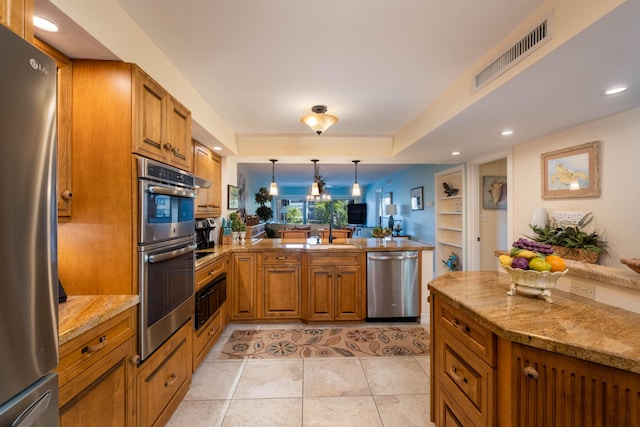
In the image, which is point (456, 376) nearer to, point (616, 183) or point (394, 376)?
point (394, 376)

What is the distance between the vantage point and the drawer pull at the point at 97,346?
108cm

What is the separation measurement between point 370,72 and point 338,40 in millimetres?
470

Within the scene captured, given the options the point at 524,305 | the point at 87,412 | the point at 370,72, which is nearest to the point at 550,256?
the point at 524,305

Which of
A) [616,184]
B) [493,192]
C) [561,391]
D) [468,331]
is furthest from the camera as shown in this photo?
[493,192]

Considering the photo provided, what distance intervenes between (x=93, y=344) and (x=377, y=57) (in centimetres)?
223

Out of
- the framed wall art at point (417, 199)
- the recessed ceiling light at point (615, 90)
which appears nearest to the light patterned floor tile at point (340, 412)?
the recessed ceiling light at point (615, 90)

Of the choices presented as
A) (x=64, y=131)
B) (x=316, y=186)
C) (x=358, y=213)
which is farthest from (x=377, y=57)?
(x=358, y=213)

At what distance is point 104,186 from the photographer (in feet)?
4.46

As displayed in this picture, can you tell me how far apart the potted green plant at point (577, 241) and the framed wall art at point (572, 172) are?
0.83ft

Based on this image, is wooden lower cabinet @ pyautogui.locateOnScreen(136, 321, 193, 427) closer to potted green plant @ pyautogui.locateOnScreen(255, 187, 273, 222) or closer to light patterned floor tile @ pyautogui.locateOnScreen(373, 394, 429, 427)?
light patterned floor tile @ pyautogui.locateOnScreen(373, 394, 429, 427)

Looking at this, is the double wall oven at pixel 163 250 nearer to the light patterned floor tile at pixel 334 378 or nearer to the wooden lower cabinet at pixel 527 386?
the light patterned floor tile at pixel 334 378

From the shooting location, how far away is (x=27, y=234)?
2.36 feet

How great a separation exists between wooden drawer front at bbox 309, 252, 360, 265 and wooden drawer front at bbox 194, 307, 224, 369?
115 cm

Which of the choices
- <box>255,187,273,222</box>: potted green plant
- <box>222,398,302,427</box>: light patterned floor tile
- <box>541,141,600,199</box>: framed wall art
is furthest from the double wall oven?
<box>255,187,273,222</box>: potted green plant
